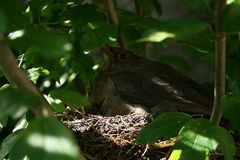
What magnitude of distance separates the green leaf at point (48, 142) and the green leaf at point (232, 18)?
0.42 metres

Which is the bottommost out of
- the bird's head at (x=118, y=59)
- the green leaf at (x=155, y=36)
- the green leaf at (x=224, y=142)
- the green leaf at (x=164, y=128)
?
the bird's head at (x=118, y=59)

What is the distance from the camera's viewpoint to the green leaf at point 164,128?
4.24 feet

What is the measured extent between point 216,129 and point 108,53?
1282 mm

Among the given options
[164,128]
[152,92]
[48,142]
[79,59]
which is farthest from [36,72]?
[48,142]

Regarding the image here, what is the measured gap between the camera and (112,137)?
6.16ft

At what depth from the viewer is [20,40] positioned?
30.9 inches

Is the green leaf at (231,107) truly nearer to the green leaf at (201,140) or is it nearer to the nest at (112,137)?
the green leaf at (201,140)

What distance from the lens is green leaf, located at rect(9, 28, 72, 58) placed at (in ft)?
2.44

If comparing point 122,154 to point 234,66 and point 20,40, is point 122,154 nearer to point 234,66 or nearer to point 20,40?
point 234,66

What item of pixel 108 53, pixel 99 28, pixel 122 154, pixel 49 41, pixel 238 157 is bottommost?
pixel 238 157

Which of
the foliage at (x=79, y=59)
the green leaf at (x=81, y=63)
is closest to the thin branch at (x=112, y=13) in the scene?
the foliage at (x=79, y=59)

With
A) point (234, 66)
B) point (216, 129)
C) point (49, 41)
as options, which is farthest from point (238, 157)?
point (49, 41)

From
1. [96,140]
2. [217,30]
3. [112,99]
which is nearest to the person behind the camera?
[217,30]

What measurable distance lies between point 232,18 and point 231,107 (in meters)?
0.34
